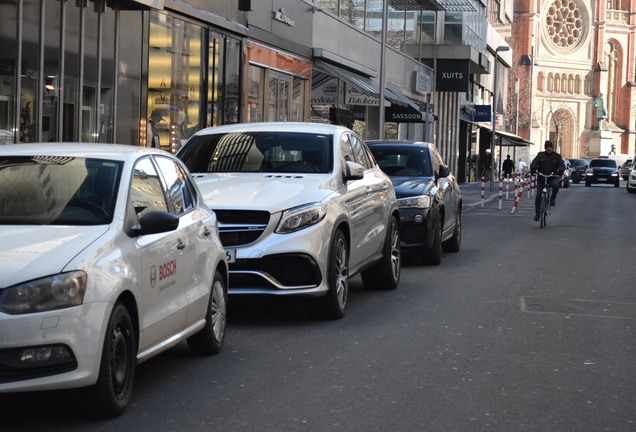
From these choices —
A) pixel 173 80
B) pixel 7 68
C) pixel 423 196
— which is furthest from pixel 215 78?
pixel 423 196

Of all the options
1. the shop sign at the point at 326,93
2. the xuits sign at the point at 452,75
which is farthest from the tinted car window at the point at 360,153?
the xuits sign at the point at 452,75

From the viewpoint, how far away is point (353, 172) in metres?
11.1

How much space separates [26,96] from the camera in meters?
18.1

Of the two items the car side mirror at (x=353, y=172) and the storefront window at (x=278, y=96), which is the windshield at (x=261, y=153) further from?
the storefront window at (x=278, y=96)

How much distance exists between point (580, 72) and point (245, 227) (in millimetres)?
134941

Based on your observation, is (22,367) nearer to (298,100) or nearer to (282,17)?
(282,17)

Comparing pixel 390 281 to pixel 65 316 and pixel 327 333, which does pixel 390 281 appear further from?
pixel 65 316

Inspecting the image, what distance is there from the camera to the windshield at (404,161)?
1712cm

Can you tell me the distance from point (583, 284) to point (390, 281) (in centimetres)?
255

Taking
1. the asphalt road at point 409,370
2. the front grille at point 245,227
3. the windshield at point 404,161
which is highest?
the windshield at point 404,161

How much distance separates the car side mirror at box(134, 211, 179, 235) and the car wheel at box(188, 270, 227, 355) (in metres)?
1.41

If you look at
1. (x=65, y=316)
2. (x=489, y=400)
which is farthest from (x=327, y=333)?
(x=65, y=316)

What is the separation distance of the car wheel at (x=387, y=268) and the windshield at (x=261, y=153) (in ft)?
5.12


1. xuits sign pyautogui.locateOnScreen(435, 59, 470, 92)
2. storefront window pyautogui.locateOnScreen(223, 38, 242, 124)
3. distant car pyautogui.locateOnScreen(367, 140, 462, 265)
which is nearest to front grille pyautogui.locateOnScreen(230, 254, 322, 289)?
distant car pyautogui.locateOnScreen(367, 140, 462, 265)
